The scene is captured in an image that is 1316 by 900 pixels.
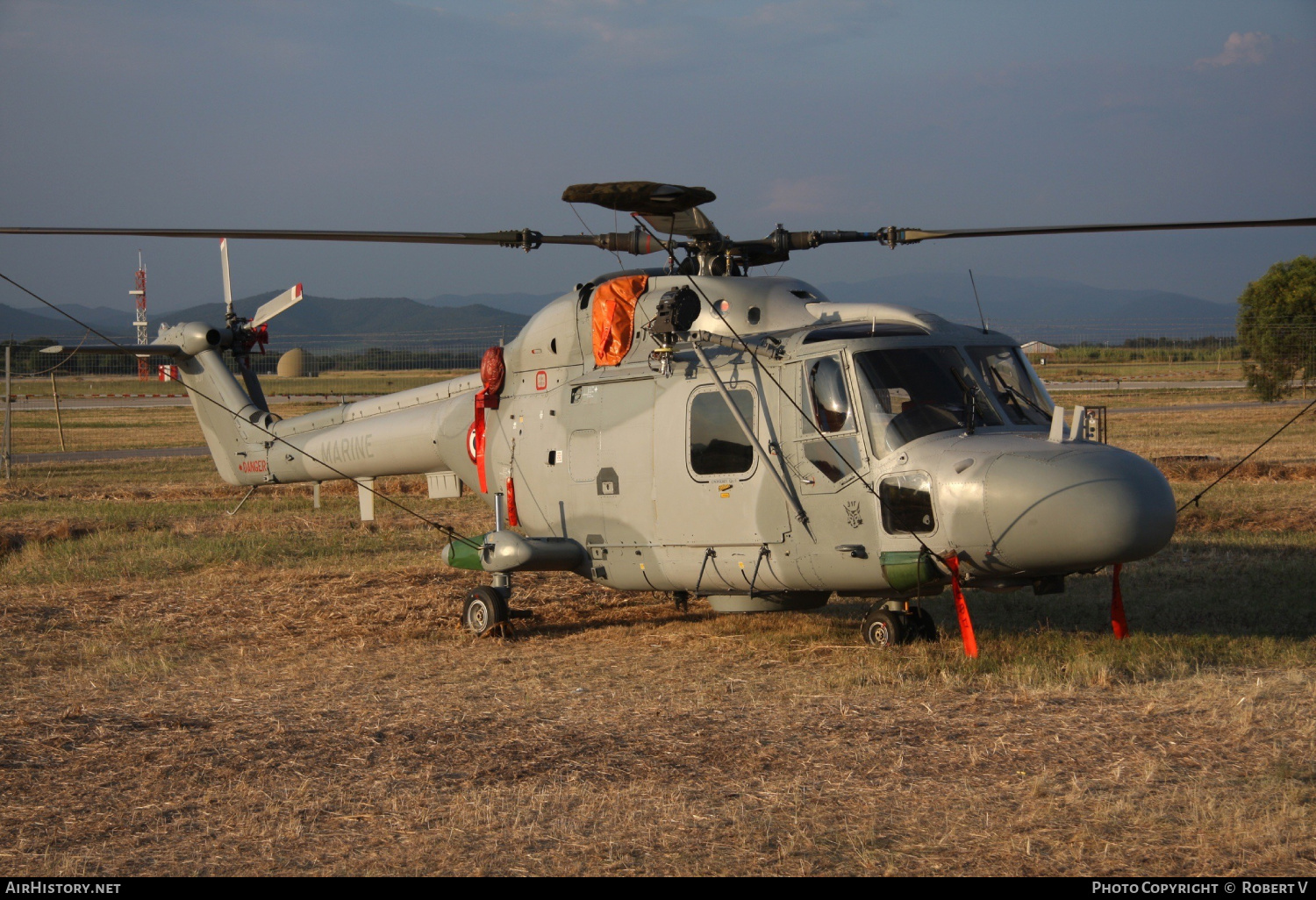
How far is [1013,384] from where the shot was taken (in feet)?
28.7

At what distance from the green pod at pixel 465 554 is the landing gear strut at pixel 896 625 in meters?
3.64

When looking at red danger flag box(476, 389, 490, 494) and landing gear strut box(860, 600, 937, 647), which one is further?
red danger flag box(476, 389, 490, 494)

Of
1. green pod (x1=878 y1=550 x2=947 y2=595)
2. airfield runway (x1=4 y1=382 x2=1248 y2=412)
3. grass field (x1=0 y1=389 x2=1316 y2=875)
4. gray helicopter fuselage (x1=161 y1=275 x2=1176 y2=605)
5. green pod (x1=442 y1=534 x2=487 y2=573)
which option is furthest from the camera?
airfield runway (x1=4 y1=382 x2=1248 y2=412)

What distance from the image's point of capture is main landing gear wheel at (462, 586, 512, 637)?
10.5 meters

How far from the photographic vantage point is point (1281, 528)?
14.9 m

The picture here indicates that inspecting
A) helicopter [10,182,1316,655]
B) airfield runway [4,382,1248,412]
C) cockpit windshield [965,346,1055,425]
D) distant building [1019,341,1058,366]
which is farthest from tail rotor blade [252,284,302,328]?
distant building [1019,341,1058,366]

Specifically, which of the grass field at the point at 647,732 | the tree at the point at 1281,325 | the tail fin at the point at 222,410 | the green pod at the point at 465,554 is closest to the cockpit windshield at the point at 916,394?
the grass field at the point at 647,732

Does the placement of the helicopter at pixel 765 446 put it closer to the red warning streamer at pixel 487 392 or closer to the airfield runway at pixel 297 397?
the red warning streamer at pixel 487 392

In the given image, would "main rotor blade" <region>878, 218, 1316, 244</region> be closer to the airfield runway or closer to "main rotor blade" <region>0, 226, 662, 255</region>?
"main rotor blade" <region>0, 226, 662, 255</region>

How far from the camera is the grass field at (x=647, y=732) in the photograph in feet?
16.4

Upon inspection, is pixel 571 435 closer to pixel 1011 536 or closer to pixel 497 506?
pixel 497 506

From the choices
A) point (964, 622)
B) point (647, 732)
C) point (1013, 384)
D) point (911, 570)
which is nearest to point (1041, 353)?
point (1013, 384)

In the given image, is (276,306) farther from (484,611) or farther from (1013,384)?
(1013,384)
